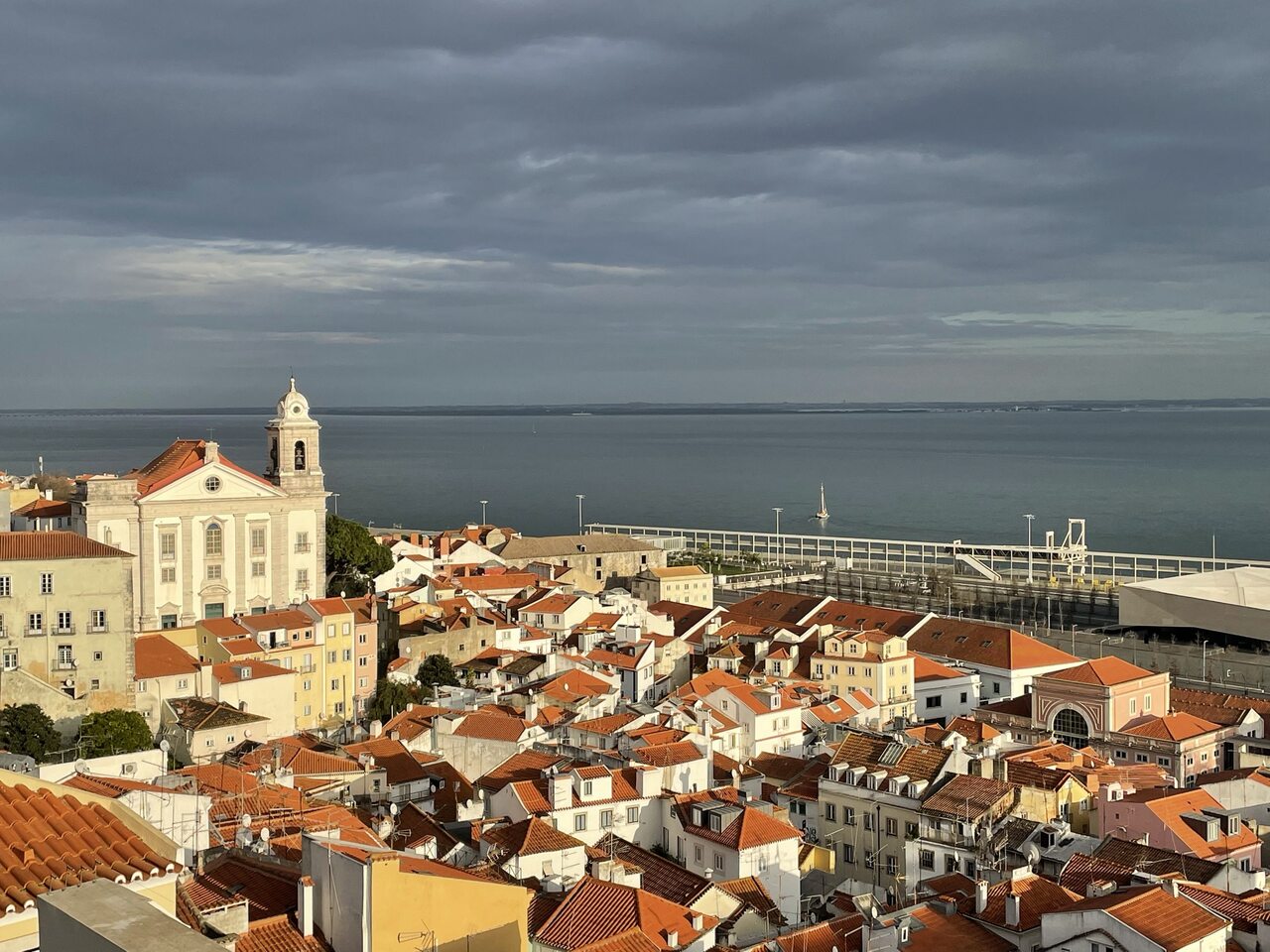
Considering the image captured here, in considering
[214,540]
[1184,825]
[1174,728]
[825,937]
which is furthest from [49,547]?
[1174,728]

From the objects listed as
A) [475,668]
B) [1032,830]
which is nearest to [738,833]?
[1032,830]

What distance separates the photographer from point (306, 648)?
27594 mm

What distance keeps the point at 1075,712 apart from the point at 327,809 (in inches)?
652

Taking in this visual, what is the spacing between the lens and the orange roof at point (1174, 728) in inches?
931

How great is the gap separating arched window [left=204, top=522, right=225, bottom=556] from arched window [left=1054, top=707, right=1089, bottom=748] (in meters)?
20.1

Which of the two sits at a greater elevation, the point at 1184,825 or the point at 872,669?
the point at 1184,825

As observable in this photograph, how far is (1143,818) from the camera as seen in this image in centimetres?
1648

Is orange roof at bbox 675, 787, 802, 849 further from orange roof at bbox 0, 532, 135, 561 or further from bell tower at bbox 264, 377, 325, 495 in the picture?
bell tower at bbox 264, 377, 325, 495

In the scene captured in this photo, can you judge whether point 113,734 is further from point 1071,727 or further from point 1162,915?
point 1071,727

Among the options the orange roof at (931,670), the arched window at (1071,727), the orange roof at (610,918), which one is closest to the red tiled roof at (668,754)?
the orange roof at (610,918)

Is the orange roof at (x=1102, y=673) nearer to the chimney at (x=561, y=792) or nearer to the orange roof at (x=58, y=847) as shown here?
the chimney at (x=561, y=792)

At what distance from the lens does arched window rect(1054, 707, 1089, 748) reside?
26.5 meters

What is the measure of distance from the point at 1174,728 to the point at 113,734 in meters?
17.7

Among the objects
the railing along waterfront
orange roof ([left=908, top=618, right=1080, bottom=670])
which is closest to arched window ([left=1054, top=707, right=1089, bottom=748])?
orange roof ([left=908, top=618, right=1080, bottom=670])
